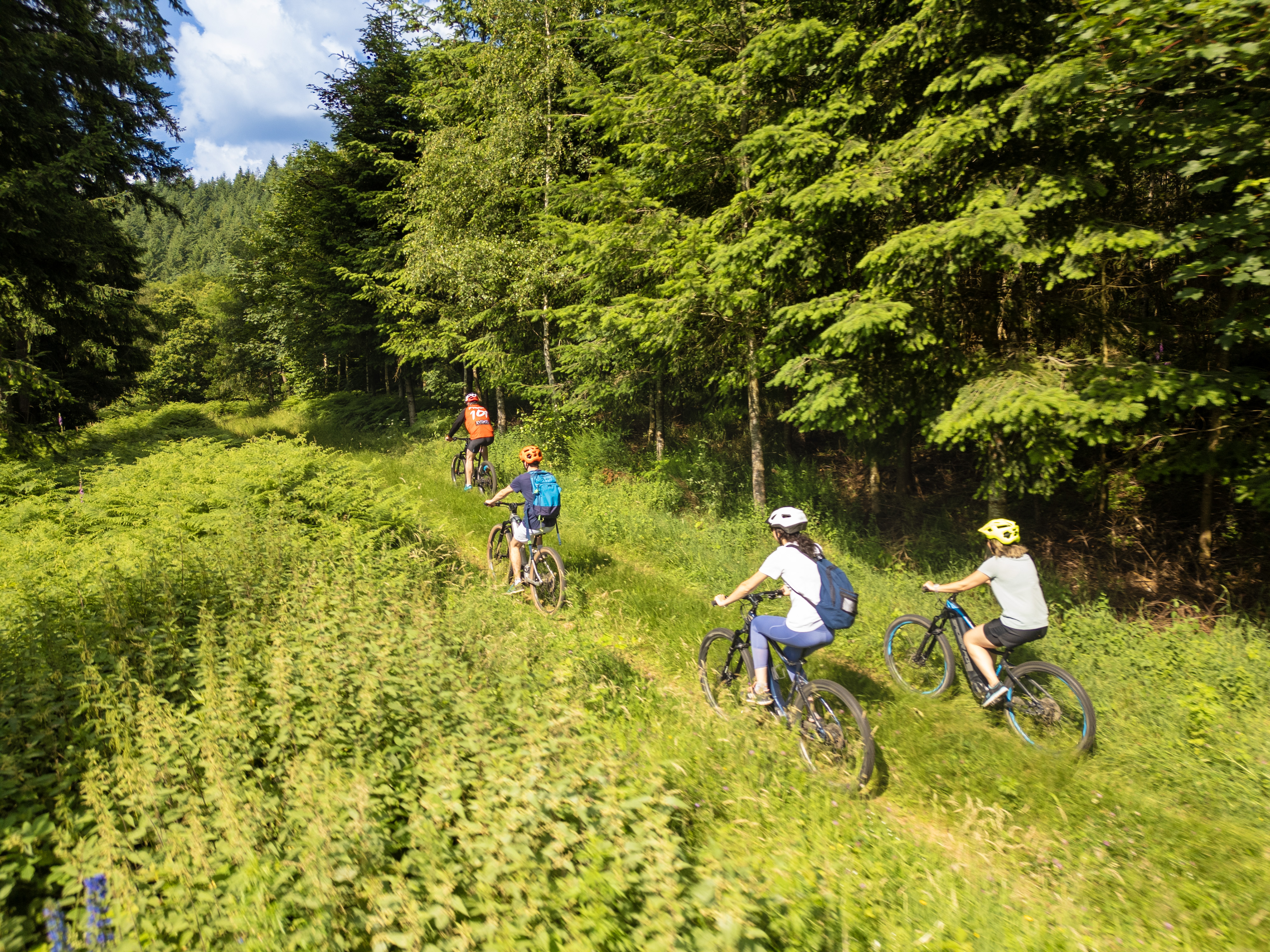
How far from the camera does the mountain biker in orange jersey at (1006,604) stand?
6035mm

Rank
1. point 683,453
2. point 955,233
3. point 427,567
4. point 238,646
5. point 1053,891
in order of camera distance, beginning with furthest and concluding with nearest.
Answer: point 683,453
point 427,567
point 955,233
point 238,646
point 1053,891

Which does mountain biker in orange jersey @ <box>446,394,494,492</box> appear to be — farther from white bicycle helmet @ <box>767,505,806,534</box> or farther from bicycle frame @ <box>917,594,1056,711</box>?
bicycle frame @ <box>917,594,1056,711</box>

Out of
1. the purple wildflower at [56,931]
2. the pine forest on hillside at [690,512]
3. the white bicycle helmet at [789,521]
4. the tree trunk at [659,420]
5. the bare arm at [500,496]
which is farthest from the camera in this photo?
the tree trunk at [659,420]

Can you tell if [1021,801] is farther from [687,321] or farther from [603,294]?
[603,294]

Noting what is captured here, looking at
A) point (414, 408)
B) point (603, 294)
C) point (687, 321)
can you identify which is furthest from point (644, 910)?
point (414, 408)

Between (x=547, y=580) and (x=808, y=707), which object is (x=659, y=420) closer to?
(x=547, y=580)

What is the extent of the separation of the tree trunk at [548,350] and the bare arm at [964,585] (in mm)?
11253

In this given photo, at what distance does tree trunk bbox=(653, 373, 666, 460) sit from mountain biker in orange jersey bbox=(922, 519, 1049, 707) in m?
8.76

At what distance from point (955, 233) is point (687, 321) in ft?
15.4

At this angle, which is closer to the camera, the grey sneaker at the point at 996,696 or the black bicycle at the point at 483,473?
the grey sneaker at the point at 996,696

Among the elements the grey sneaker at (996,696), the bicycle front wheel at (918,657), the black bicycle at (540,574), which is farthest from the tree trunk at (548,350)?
the grey sneaker at (996,696)

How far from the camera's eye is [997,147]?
708 centimetres

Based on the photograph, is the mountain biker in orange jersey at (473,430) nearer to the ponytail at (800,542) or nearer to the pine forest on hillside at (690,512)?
the pine forest on hillside at (690,512)

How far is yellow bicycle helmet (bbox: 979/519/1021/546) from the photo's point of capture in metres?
6.19
